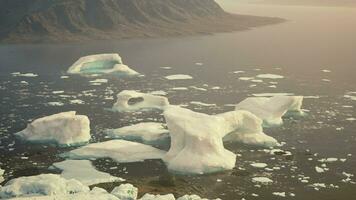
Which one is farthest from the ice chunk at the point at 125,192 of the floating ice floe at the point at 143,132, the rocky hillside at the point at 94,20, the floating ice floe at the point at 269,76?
the rocky hillside at the point at 94,20

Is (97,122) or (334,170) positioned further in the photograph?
(97,122)

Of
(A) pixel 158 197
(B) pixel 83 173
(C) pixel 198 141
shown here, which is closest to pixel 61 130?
(B) pixel 83 173

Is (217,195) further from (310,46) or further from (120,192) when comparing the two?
(310,46)

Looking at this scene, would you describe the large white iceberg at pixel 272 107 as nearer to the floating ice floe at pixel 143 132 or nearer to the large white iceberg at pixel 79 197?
the floating ice floe at pixel 143 132

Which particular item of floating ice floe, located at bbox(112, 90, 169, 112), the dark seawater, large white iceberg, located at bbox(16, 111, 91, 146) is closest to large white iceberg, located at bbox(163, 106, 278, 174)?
the dark seawater

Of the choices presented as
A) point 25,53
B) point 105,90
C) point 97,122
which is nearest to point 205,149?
point 97,122

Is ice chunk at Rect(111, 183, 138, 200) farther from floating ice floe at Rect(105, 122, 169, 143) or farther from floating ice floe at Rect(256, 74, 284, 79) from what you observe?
floating ice floe at Rect(256, 74, 284, 79)
